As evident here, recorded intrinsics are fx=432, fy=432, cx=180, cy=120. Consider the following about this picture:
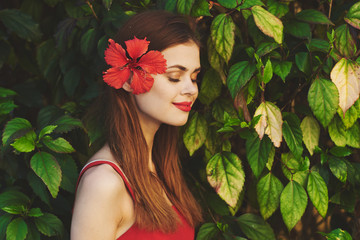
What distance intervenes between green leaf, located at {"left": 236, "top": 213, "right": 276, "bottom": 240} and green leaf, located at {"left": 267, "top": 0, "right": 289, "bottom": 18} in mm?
616

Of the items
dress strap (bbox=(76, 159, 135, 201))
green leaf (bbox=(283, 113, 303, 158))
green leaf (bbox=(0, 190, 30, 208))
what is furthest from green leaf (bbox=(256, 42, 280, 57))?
green leaf (bbox=(0, 190, 30, 208))

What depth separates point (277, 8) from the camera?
3.91 feet

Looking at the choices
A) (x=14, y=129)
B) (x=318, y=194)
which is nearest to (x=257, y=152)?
(x=318, y=194)

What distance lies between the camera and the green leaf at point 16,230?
44.9 inches

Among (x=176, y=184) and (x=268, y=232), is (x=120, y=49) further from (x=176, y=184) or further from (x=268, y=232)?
(x=268, y=232)

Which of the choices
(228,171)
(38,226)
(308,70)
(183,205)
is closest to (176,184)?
(183,205)

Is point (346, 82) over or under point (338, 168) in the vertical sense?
over

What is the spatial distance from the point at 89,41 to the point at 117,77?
12.3 inches

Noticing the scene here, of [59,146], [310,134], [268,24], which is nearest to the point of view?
[268,24]

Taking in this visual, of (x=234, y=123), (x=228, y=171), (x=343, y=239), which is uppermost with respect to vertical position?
(x=234, y=123)

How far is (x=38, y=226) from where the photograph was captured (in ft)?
3.98

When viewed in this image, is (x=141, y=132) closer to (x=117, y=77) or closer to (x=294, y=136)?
(x=117, y=77)

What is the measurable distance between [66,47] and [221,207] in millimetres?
780

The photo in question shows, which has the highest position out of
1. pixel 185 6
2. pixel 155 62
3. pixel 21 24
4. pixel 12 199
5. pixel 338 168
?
pixel 185 6
